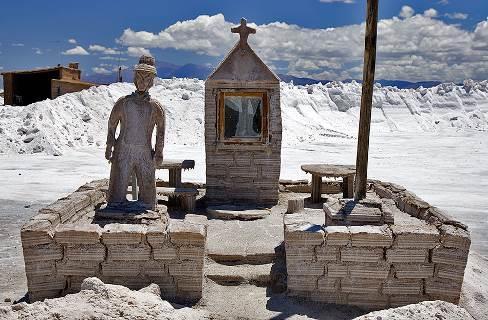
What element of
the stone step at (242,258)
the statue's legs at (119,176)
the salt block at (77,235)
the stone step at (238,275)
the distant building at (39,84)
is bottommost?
the stone step at (238,275)

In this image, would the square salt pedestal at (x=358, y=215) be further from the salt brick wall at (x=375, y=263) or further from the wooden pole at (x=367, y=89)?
the salt brick wall at (x=375, y=263)

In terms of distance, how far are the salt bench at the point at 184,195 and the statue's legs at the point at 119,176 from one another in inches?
65.1

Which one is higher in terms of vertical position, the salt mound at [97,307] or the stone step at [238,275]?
the salt mound at [97,307]

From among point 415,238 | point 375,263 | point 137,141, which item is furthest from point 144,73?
point 415,238

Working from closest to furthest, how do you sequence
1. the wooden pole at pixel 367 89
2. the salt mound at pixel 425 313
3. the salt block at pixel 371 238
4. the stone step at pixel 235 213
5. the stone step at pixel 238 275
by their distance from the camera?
the salt mound at pixel 425 313
the salt block at pixel 371 238
the stone step at pixel 238 275
the wooden pole at pixel 367 89
the stone step at pixel 235 213

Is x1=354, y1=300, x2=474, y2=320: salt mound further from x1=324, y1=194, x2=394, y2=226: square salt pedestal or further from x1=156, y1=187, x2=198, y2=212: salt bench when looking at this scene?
x1=156, y1=187, x2=198, y2=212: salt bench

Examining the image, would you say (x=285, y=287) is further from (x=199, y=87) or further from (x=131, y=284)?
(x=199, y=87)

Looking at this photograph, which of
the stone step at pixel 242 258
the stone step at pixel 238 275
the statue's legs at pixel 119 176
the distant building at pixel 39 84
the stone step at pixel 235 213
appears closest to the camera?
the stone step at pixel 238 275

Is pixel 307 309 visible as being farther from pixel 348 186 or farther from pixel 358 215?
pixel 348 186

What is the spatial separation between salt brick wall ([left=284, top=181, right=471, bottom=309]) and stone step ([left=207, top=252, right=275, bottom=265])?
907 millimetres

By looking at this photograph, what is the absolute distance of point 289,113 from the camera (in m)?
31.5

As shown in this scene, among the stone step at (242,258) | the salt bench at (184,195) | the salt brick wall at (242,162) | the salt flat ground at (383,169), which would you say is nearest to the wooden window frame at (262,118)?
the salt brick wall at (242,162)

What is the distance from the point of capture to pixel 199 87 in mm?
30969

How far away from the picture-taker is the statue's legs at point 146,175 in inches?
272
